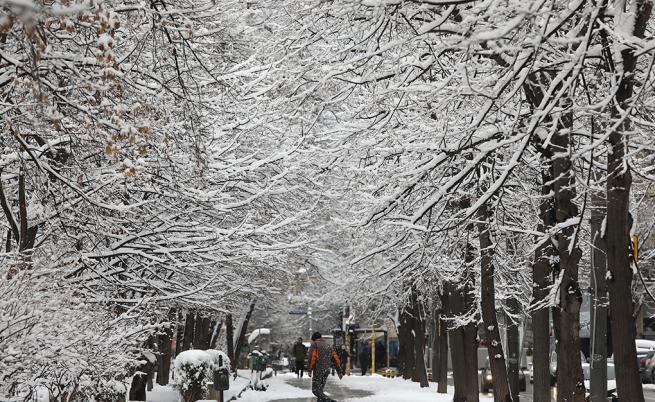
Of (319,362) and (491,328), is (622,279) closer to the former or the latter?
(491,328)

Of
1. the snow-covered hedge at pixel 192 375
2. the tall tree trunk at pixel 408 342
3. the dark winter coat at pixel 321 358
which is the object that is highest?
the tall tree trunk at pixel 408 342

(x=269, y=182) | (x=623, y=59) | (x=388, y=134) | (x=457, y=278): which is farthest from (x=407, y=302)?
(x=623, y=59)

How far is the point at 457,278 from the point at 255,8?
21.7 ft

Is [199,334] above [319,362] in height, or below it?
above

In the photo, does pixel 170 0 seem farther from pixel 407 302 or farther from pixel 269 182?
pixel 407 302

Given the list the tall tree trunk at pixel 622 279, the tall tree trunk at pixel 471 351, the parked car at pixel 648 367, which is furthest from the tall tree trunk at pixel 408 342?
the tall tree trunk at pixel 622 279

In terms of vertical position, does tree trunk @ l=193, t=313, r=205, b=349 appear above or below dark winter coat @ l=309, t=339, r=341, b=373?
above

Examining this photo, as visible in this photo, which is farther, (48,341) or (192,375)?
(192,375)

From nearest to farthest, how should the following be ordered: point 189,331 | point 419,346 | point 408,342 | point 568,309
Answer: point 568,309, point 419,346, point 189,331, point 408,342

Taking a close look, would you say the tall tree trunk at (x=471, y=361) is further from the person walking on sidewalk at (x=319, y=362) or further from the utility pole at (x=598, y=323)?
the utility pole at (x=598, y=323)

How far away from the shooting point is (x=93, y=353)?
11.2 meters

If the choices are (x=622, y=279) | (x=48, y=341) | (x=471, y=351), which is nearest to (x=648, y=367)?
(x=471, y=351)

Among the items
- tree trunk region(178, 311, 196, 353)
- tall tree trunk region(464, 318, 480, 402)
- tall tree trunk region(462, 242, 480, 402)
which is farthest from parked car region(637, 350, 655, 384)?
tall tree trunk region(464, 318, 480, 402)

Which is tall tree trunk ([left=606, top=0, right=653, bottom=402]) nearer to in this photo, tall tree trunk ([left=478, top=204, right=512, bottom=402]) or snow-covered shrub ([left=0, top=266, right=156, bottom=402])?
snow-covered shrub ([left=0, top=266, right=156, bottom=402])
